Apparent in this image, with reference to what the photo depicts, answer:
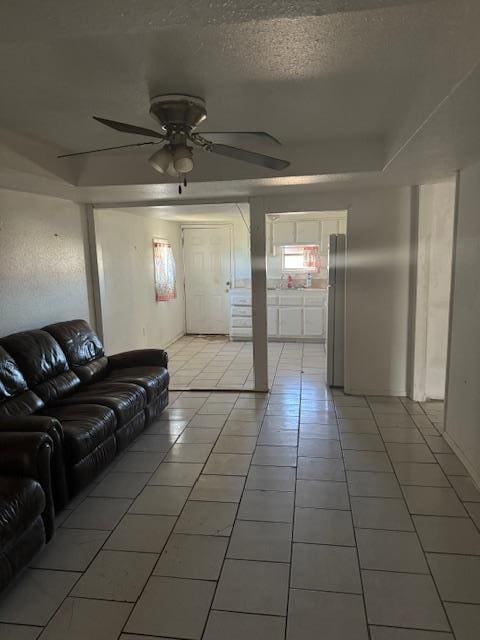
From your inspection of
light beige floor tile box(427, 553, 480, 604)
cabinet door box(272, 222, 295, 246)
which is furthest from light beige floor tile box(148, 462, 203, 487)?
cabinet door box(272, 222, 295, 246)

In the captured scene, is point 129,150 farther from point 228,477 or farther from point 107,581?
point 107,581

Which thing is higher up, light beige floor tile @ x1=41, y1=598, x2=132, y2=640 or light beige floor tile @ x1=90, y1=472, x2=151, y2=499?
light beige floor tile @ x1=90, y1=472, x2=151, y2=499

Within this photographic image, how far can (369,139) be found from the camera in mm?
2982

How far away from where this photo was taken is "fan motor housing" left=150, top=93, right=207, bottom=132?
2.07 m

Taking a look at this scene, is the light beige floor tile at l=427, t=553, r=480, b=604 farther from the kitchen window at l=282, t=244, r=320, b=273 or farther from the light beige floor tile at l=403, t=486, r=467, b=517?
the kitchen window at l=282, t=244, r=320, b=273

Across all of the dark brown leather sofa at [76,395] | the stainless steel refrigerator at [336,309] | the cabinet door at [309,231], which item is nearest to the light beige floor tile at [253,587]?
the dark brown leather sofa at [76,395]

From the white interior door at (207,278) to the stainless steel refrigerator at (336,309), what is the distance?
3110mm

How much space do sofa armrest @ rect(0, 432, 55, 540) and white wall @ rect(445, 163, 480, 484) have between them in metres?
2.45

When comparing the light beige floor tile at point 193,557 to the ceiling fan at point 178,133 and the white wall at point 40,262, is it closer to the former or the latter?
the ceiling fan at point 178,133

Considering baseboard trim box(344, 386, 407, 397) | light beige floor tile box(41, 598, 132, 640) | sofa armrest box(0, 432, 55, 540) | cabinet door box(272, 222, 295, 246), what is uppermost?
cabinet door box(272, 222, 295, 246)

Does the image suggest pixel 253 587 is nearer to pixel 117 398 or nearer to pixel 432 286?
pixel 117 398

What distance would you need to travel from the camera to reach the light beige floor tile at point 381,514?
7.24 ft

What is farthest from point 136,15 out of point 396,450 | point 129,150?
point 396,450

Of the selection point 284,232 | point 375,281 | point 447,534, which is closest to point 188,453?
point 447,534
